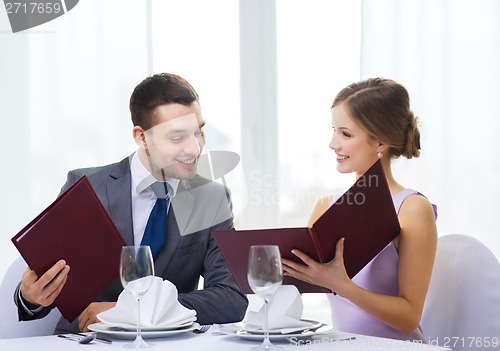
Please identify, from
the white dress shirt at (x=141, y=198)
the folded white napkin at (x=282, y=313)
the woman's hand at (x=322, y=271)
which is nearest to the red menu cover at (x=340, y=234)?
the woman's hand at (x=322, y=271)

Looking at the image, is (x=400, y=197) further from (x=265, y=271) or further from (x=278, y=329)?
(x=265, y=271)

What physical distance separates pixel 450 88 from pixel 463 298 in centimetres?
172

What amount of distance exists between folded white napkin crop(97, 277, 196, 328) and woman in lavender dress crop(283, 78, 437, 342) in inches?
12.0

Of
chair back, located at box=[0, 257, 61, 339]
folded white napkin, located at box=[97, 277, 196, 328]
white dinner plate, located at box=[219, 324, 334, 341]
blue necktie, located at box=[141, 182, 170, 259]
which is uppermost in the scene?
blue necktie, located at box=[141, 182, 170, 259]

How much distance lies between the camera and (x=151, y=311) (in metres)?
1.81

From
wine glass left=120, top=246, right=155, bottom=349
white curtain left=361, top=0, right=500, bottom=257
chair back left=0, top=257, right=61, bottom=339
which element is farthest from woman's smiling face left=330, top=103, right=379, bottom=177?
white curtain left=361, top=0, right=500, bottom=257

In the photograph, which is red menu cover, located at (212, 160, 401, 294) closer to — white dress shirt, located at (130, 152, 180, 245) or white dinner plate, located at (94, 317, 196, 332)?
white dinner plate, located at (94, 317, 196, 332)

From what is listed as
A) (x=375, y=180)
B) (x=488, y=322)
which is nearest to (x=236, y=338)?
(x=375, y=180)

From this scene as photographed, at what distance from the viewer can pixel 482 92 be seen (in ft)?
12.0

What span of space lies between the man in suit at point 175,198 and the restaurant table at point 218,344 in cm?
48

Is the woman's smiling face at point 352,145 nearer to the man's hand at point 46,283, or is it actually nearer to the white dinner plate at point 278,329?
the white dinner plate at point 278,329

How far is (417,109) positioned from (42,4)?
5.99ft

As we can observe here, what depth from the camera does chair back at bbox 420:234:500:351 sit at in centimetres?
208

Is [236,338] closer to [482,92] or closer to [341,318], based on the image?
[341,318]
